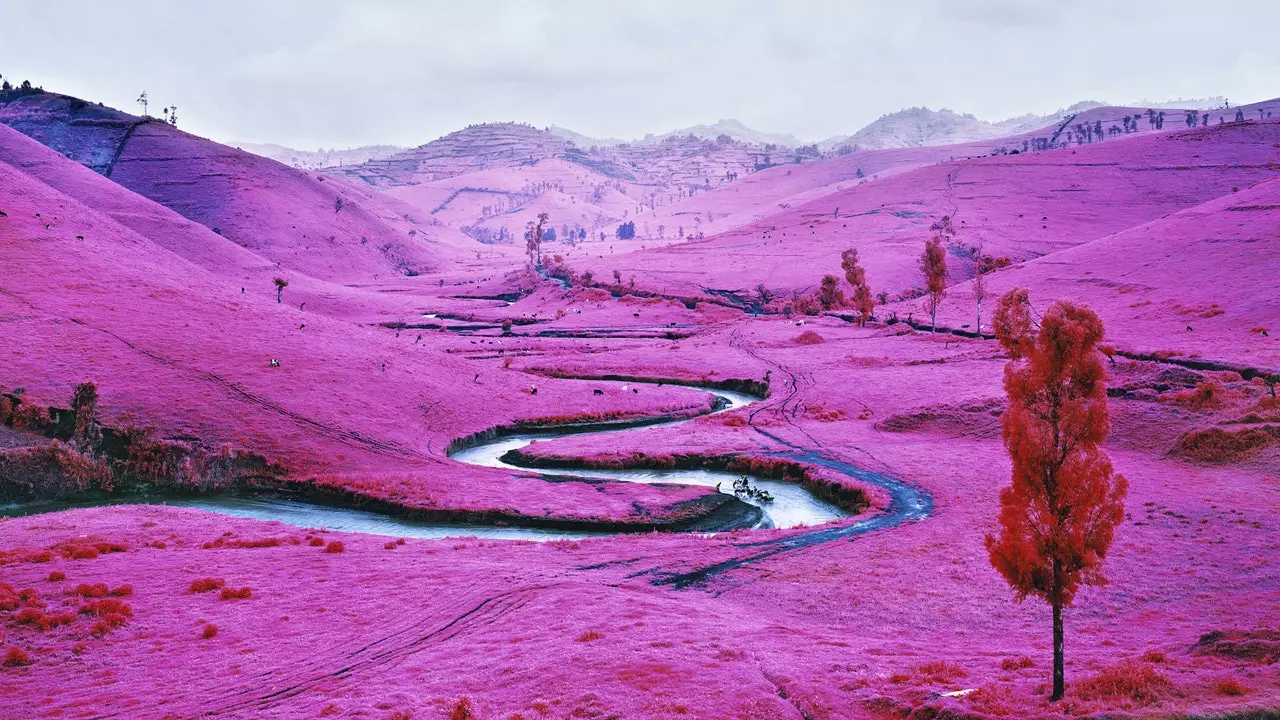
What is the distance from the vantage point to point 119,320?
6706cm

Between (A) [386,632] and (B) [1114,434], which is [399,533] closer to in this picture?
(A) [386,632]

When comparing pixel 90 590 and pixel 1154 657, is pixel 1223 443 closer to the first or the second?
pixel 1154 657

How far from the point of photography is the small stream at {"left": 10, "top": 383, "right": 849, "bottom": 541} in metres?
45.6

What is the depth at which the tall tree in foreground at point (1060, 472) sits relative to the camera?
63.7 feet

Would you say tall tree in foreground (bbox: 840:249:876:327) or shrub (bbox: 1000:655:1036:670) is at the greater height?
tall tree in foreground (bbox: 840:249:876:327)

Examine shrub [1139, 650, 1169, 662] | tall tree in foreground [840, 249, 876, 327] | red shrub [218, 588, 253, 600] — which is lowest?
red shrub [218, 588, 253, 600]

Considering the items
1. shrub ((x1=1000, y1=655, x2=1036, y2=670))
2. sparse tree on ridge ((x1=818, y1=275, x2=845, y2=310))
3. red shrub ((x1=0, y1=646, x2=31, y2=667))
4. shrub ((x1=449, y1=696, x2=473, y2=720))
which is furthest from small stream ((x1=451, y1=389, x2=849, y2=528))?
sparse tree on ridge ((x1=818, y1=275, x2=845, y2=310))

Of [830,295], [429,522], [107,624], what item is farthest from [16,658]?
[830,295]

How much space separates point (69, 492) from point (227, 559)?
817 inches

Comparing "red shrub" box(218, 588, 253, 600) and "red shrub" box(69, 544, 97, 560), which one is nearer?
"red shrub" box(218, 588, 253, 600)

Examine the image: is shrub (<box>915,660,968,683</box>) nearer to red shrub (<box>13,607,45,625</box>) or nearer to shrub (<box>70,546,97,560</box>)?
red shrub (<box>13,607,45,625</box>)

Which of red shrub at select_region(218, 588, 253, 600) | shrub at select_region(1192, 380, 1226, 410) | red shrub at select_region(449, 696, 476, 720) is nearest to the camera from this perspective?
red shrub at select_region(449, 696, 476, 720)

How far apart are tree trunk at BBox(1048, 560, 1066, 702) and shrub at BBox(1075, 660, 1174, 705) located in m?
0.41

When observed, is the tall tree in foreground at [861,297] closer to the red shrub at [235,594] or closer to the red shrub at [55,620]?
the red shrub at [235,594]
